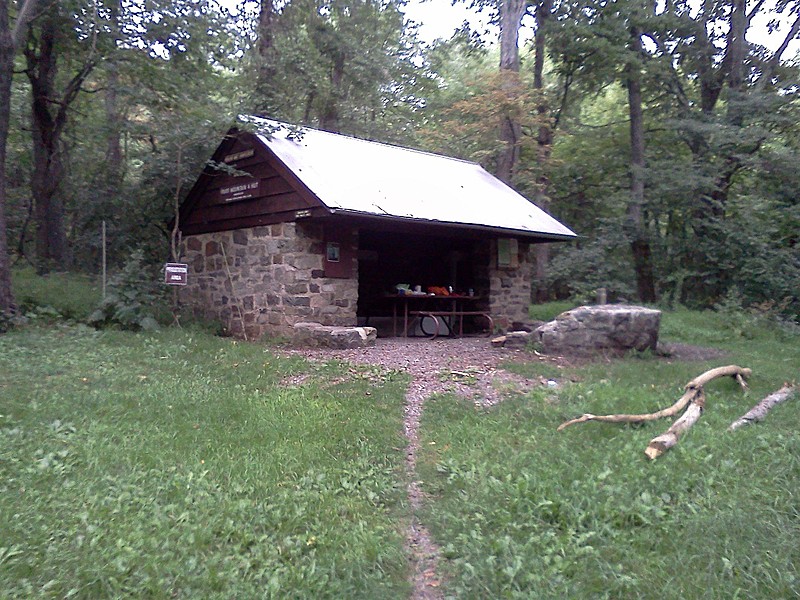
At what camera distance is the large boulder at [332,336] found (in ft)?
33.3

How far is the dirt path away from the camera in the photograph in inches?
161

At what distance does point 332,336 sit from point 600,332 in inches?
152

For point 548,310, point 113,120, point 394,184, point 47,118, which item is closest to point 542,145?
point 548,310

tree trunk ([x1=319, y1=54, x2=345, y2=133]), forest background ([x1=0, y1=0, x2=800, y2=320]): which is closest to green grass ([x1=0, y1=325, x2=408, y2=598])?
forest background ([x1=0, y1=0, x2=800, y2=320])

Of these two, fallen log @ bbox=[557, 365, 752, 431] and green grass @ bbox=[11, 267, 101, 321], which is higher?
green grass @ bbox=[11, 267, 101, 321]

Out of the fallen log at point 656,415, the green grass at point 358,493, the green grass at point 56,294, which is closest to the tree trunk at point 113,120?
the green grass at point 56,294

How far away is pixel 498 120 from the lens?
63.6 ft

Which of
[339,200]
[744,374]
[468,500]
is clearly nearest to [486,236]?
[339,200]

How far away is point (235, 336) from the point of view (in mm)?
12062

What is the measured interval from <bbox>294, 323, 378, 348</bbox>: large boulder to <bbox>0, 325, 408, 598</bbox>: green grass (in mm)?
2332

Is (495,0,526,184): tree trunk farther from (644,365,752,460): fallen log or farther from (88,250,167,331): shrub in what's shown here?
(644,365,752,460): fallen log

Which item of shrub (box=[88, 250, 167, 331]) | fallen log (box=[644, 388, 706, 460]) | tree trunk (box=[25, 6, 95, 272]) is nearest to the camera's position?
fallen log (box=[644, 388, 706, 460])

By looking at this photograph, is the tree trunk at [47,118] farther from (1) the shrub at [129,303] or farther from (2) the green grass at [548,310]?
(2) the green grass at [548,310]

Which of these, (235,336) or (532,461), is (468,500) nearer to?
(532,461)
